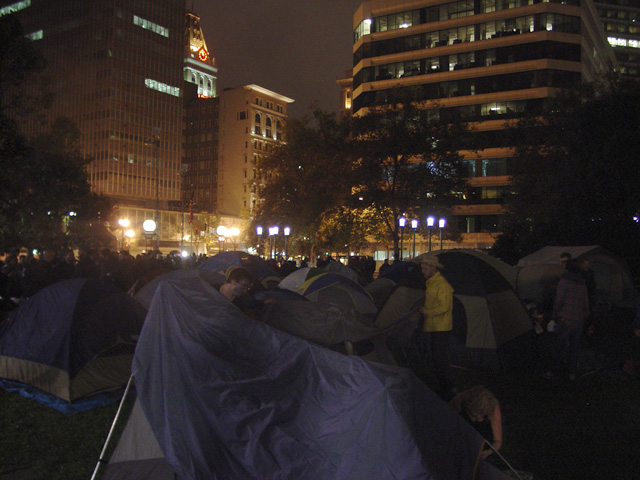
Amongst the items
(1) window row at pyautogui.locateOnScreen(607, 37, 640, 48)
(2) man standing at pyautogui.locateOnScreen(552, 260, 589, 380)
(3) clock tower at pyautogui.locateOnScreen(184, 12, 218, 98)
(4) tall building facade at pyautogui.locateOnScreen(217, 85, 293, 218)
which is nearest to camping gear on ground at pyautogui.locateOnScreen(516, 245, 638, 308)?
(2) man standing at pyautogui.locateOnScreen(552, 260, 589, 380)

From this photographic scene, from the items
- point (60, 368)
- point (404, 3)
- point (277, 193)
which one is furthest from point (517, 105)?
point (60, 368)

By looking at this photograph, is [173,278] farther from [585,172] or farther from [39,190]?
[585,172]

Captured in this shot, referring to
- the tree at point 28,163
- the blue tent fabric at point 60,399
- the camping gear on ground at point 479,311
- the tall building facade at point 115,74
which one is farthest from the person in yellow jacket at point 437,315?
the tall building facade at point 115,74

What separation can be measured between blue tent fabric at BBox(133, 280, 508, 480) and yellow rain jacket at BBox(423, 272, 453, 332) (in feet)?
9.71

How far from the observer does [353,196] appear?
2791 cm

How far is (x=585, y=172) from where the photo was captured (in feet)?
73.8

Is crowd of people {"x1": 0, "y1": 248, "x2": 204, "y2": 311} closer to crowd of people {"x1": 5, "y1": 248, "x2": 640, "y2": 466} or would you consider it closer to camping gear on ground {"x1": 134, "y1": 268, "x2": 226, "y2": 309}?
crowd of people {"x1": 5, "y1": 248, "x2": 640, "y2": 466}

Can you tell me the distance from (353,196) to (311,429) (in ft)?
78.1

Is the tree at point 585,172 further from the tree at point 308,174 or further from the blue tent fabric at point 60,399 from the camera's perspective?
the blue tent fabric at point 60,399

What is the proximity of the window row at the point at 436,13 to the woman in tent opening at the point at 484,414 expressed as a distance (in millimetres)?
60619

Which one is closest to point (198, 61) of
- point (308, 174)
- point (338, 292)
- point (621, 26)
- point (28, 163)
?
point (621, 26)

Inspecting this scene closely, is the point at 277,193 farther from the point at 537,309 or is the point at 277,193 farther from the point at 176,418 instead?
the point at 176,418

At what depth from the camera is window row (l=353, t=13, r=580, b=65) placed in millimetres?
56688

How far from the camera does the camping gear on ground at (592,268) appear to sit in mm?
17906
